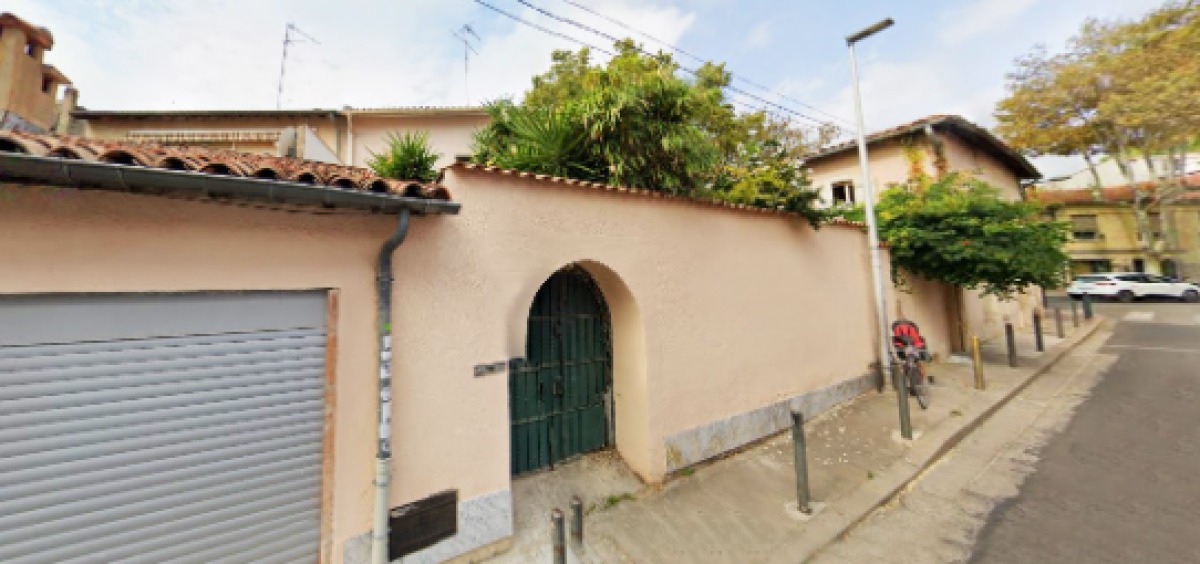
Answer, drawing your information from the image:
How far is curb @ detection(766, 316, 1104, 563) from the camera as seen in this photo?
149 inches

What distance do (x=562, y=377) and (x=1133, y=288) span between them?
33.1 meters

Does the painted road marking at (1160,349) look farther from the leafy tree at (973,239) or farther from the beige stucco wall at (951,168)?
the leafy tree at (973,239)

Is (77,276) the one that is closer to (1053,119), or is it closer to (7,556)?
(7,556)

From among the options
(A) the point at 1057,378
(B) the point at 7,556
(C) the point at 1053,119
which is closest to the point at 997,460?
(A) the point at 1057,378

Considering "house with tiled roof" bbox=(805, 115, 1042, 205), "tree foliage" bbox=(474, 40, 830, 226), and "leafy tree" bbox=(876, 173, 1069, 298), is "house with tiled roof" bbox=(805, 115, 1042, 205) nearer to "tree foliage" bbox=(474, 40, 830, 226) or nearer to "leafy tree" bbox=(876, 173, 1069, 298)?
"leafy tree" bbox=(876, 173, 1069, 298)

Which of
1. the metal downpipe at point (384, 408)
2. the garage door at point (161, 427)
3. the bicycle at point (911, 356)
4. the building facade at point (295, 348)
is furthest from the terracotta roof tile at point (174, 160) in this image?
the bicycle at point (911, 356)

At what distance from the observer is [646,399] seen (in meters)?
4.76

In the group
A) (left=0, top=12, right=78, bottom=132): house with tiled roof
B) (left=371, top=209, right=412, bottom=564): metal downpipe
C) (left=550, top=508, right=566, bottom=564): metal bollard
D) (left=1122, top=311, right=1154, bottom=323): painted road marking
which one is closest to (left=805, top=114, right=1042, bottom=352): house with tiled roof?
(left=1122, top=311, right=1154, bottom=323): painted road marking

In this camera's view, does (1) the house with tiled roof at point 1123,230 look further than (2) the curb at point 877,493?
Yes

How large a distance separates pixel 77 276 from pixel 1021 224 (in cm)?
1258

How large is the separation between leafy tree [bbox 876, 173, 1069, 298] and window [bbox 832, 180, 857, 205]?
4169 millimetres

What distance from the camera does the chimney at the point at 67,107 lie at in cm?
1128

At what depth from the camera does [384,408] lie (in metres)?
3.13

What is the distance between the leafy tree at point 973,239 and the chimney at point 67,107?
20.4m
